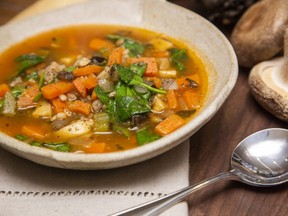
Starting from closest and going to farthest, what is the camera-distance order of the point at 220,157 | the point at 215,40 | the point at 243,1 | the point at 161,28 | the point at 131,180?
the point at 131,180
the point at 220,157
the point at 215,40
the point at 161,28
the point at 243,1

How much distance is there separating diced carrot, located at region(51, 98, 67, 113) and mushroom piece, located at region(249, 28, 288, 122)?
106cm

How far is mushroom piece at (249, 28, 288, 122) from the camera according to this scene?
231 cm

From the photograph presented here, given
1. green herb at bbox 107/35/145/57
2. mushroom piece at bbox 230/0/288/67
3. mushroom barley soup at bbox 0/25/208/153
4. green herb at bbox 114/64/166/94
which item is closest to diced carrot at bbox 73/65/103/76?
mushroom barley soup at bbox 0/25/208/153

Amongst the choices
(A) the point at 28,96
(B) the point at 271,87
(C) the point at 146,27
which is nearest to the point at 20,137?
(A) the point at 28,96

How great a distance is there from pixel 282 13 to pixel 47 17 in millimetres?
1481

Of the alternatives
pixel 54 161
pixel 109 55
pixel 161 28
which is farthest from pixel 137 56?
pixel 54 161

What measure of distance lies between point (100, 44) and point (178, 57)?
0.52m

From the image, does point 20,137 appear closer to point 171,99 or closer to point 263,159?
point 171,99

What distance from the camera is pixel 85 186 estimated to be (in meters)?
1.94

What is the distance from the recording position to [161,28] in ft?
9.29

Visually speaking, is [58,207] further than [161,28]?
No

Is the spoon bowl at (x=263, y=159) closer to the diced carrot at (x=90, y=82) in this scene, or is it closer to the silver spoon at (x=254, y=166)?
the silver spoon at (x=254, y=166)

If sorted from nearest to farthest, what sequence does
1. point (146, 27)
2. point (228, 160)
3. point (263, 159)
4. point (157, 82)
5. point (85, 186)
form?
point (85, 186) → point (263, 159) → point (228, 160) → point (157, 82) → point (146, 27)

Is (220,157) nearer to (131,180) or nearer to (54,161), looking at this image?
(131,180)
